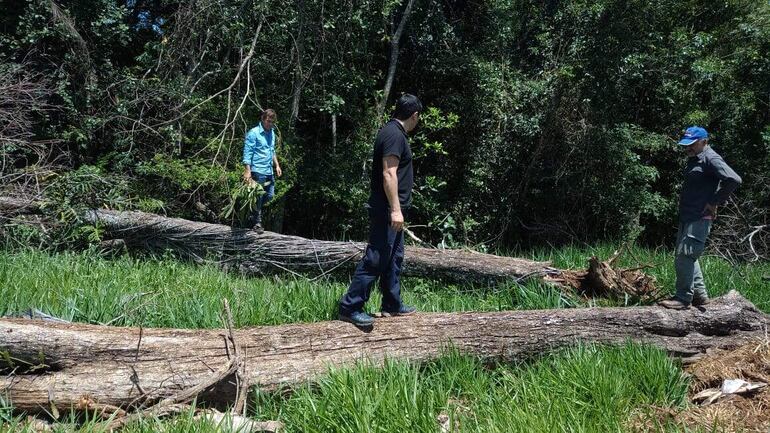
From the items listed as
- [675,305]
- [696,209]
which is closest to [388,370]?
[675,305]

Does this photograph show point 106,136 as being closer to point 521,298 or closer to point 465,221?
point 465,221

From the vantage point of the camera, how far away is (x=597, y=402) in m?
3.76

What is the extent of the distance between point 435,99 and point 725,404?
9.97 meters

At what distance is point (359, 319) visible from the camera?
185 inches

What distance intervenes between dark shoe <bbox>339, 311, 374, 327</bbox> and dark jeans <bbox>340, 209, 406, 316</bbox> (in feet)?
0.11

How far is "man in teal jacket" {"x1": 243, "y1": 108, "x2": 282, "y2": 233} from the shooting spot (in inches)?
316

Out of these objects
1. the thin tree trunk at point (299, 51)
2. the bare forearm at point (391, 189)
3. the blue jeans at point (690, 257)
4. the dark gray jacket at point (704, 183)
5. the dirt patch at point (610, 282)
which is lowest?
the dirt patch at point (610, 282)

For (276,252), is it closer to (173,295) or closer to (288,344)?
(173,295)

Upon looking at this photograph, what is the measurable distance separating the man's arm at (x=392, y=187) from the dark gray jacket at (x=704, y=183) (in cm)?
270

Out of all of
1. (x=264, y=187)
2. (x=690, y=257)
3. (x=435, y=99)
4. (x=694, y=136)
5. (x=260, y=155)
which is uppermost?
(x=435, y=99)

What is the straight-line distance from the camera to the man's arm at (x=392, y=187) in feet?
15.5

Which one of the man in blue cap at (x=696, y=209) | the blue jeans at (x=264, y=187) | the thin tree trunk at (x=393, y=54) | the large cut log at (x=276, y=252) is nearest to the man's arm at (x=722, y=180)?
the man in blue cap at (x=696, y=209)

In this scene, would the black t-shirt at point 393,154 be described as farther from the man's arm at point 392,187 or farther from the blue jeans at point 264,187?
the blue jeans at point 264,187

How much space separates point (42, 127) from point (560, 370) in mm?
9899
